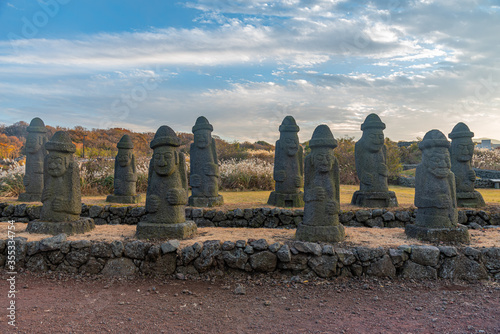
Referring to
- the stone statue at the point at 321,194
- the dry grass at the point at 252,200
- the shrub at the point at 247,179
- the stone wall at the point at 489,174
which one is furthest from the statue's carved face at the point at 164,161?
the stone wall at the point at 489,174

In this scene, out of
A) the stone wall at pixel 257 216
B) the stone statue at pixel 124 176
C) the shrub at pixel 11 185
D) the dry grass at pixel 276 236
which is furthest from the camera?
the shrub at pixel 11 185

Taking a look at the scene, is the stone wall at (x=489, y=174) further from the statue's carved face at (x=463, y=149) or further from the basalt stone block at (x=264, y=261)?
the basalt stone block at (x=264, y=261)

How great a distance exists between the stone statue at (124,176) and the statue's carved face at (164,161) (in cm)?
484

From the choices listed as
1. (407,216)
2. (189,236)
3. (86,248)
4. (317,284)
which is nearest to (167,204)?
(189,236)

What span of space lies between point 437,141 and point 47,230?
674 centimetres

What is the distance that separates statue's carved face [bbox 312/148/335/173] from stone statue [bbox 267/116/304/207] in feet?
12.8

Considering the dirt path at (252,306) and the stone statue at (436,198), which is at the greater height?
the stone statue at (436,198)

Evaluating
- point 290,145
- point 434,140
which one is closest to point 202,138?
point 290,145

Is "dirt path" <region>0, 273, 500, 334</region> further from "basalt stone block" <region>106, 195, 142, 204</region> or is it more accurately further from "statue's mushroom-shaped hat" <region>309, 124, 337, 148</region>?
"basalt stone block" <region>106, 195, 142, 204</region>

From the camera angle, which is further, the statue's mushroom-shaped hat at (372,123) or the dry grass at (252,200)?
the dry grass at (252,200)

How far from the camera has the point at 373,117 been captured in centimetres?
934

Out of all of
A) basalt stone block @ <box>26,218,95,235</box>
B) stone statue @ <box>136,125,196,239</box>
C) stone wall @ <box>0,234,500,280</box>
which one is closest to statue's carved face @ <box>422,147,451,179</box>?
stone wall @ <box>0,234,500,280</box>

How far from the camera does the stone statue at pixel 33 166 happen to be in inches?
394

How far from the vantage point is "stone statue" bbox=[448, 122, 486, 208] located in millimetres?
9008
